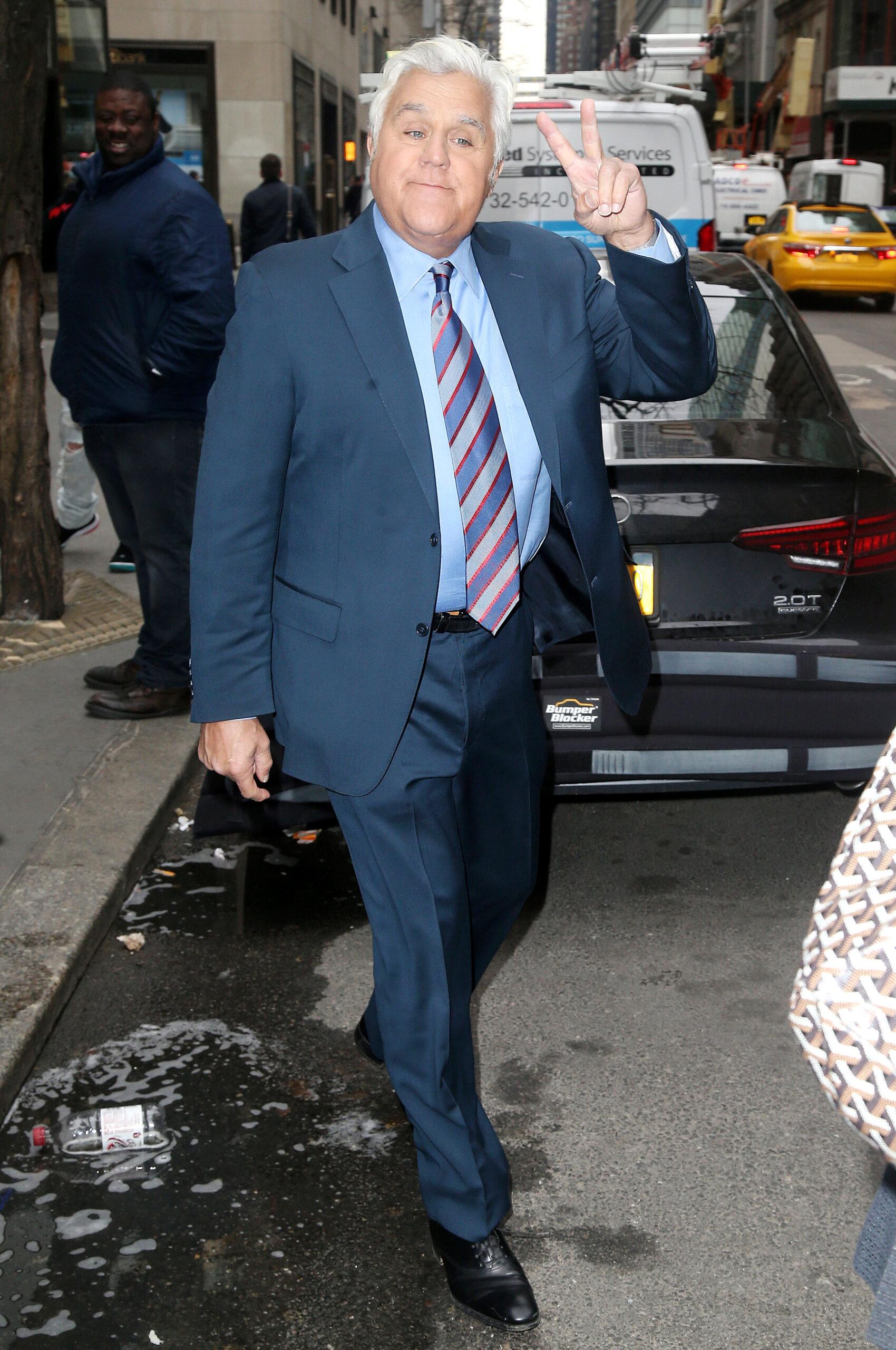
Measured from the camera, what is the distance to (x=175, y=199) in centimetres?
535

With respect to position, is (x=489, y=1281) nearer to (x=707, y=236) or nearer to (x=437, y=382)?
(x=437, y=382)

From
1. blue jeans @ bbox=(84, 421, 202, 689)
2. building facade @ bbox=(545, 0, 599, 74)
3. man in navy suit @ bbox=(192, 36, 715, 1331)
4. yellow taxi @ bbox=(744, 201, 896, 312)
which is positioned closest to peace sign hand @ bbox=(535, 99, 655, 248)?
man in navy suit @ bbox=(192, 36, 715, 1331)

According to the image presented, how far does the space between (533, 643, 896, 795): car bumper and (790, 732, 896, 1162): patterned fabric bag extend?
2660 millimetres

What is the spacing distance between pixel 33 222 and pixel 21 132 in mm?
377

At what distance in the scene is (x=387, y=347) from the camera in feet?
8.12

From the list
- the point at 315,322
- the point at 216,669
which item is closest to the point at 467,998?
the point at 216,669

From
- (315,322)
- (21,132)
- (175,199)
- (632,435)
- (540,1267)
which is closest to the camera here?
(315,322)

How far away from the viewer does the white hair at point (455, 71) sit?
248cm

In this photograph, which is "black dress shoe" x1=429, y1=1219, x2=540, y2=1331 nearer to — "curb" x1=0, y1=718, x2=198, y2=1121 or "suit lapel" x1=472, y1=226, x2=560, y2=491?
"curb" x1=0, y1=718, x2=198, y2=1121

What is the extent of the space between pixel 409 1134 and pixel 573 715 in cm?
124

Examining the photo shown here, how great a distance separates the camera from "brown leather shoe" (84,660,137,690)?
5852mm

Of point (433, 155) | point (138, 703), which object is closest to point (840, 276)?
point (138, 703)

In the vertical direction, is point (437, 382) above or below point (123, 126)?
below

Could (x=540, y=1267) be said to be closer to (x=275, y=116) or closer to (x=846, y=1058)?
(x=846, y=1058)
